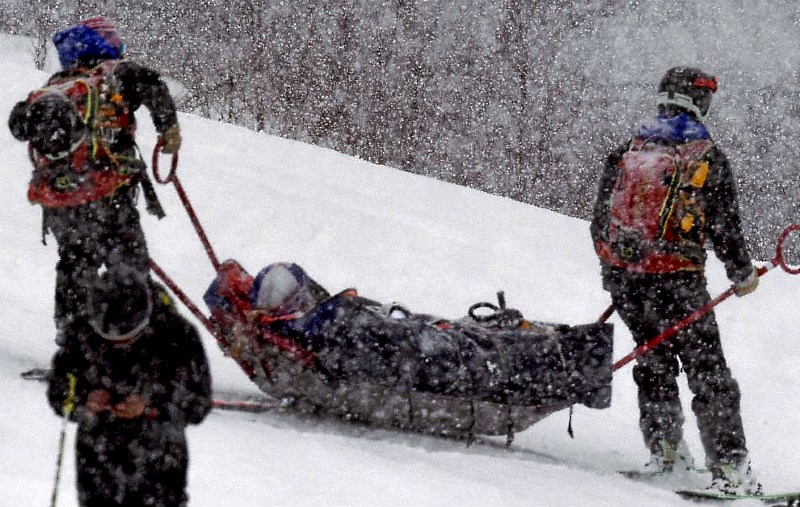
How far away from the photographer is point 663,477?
4.55 m

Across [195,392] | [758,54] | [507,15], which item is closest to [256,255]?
[195,392]

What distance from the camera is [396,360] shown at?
4.28 meters

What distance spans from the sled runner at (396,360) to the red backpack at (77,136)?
0.70 m

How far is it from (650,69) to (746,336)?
16.9 meters

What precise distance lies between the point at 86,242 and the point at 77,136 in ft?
1.50

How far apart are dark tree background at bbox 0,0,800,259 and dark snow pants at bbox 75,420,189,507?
12.4m

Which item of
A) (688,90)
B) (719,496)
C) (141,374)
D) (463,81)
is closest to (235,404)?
(141,374)

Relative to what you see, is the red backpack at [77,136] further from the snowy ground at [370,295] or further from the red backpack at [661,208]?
the red backpack at [661,208]

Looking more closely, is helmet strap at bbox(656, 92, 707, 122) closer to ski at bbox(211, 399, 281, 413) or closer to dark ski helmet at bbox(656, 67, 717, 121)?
dark ski helmet at bbox(656, 67, 717, 121)

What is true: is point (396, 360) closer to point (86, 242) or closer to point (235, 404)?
point (235, 404)

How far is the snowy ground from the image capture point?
371 cm

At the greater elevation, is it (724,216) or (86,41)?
(86,41)

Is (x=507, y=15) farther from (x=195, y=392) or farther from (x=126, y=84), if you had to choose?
(x=195, y=392)

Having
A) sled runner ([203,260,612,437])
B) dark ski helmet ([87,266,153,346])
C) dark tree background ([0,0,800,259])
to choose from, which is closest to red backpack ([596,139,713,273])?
sled runner ([203,260,612,437])
